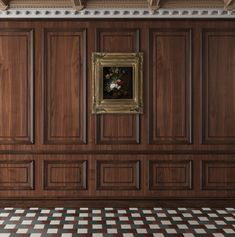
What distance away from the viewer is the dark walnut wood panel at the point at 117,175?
19.2 ft

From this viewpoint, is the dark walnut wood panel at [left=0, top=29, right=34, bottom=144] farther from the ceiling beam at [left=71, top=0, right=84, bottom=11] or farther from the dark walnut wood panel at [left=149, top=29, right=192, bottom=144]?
the dark walnut wood panel at [left=149, top=29, right=192, bottom=144]

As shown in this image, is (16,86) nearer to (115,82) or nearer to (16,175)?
(16,175)

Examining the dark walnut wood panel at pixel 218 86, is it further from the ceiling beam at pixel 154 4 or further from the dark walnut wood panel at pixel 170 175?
the ceiling beam at pixel 154 4

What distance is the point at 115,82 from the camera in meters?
5.84

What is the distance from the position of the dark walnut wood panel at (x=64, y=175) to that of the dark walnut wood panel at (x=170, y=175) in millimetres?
967

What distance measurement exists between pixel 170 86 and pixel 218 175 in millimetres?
1422

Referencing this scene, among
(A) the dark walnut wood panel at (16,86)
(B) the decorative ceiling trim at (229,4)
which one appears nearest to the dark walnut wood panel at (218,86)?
(B) the decorative ceiling trim at (229,4)

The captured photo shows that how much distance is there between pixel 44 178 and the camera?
5844 millimetres

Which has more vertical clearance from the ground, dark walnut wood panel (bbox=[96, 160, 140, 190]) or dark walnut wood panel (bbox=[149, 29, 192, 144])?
dark walnut wood panel (bbox=[149, 29, 192, 144])

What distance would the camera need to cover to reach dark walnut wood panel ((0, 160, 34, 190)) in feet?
19.1

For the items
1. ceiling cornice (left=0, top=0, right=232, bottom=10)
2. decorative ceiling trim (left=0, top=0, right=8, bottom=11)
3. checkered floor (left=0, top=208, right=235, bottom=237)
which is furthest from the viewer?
ceiling cornice (left=0, top=0, right=232, bottom=10)

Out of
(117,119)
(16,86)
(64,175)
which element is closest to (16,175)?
(64,175)

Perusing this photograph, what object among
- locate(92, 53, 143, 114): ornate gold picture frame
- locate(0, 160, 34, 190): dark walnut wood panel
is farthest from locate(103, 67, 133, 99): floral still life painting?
locate(0, 160, 34, 190): dark walnut wood panel

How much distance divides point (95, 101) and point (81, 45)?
2.64 feet
